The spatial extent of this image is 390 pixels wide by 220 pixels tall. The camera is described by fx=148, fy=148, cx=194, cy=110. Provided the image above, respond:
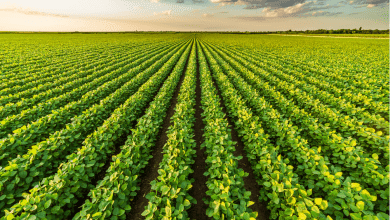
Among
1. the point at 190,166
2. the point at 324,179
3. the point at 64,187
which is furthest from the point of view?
the point at 190,166

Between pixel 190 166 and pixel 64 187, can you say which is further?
pixel 190 166

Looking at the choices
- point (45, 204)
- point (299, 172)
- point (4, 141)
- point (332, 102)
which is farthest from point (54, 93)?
point (332, 102)

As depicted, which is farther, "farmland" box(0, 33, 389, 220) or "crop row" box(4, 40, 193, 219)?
"farmland" box(0, 33, 389, 220)

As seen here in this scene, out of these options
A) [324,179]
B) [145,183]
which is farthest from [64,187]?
[324,179]

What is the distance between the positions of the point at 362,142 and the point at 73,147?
971 cm

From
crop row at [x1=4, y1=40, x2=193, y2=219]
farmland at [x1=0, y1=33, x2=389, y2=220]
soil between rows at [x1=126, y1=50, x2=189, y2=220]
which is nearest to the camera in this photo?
crop row at [x1=4, y1=40, x2=193, y2=219]

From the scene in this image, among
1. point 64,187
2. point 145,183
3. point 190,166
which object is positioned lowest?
point 145,183

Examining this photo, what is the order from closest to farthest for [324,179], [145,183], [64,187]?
1. [64,187]
2. [324,179]
3. [145,183]

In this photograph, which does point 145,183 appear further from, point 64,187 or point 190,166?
point 64,187

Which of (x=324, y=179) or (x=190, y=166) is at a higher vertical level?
(x=324, y=179)

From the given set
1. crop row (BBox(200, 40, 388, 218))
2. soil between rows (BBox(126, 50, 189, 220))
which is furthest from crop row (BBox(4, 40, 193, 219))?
crop row (BBox(200, 40, 388, 218))

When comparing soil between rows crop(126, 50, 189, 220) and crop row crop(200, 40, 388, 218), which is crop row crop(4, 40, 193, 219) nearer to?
soil between rows crop(126, 50, 189, 220)

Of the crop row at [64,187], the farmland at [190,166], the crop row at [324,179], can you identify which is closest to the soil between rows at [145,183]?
the farmland at [190,166]

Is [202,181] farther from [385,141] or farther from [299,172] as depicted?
[385,141]
